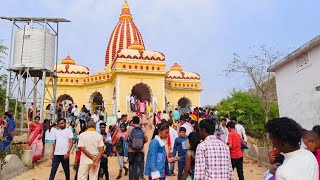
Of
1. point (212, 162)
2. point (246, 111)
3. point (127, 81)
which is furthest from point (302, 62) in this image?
point (127, 81)

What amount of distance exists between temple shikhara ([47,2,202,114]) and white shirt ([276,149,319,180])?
2115cm

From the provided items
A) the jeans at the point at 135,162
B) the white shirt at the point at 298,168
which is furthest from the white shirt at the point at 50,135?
the white shirt at the point at 298,168

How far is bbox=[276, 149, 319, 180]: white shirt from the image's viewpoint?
2141mm

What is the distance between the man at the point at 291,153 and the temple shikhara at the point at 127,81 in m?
20.9

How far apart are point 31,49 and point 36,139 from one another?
A: 21.3 ft

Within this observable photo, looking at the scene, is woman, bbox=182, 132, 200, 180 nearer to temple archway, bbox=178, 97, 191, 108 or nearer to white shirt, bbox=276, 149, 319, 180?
white shirt, bbox=276, 149, 319, 180

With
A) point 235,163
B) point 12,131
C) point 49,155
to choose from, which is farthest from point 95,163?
point 49,155

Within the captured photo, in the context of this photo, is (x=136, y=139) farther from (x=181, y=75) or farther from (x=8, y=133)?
(x=181, y=75)

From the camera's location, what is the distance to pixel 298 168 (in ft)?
7.09

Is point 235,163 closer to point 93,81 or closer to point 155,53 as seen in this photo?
point 155,53

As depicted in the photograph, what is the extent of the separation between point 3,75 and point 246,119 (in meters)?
13.9

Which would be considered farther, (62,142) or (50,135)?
(50,135)

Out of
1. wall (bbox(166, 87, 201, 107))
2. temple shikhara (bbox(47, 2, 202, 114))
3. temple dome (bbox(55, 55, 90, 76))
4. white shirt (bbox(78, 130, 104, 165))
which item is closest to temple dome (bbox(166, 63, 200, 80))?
temple shikhara (bbox(47, 2, 202, 114))

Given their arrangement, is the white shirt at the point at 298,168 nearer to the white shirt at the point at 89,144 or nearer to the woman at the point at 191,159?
the woman at the point at 191,159
